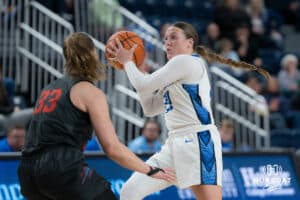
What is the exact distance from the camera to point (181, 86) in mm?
5562

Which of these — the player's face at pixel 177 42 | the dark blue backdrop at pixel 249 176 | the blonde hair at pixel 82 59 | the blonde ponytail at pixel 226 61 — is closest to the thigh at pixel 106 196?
the blonde hair at pixel 82 59

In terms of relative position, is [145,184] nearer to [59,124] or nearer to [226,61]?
[226,61]

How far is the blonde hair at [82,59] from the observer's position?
15.4 ft

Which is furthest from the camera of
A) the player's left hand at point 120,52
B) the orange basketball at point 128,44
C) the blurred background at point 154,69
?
the blurred background at point 154,69

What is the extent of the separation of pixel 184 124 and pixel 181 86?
27 cm

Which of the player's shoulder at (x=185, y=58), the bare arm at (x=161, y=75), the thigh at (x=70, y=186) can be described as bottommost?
the thigh at (x=70, y=186)

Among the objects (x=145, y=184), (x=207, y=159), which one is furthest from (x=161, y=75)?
(x=145, y=184)

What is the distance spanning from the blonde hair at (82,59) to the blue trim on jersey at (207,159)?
110cm

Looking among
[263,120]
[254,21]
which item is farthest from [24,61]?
[254,21]

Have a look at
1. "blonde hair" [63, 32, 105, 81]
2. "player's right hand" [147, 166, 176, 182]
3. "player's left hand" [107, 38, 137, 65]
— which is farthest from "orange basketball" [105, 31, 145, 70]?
"player's right hand" [147, 166, 176, 182]

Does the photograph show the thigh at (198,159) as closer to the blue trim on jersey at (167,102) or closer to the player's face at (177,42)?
the blue trim on jersey at (167,102)

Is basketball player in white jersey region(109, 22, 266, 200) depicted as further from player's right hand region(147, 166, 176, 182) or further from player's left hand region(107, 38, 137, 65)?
player's right hand region(147, 166, 176, 182)

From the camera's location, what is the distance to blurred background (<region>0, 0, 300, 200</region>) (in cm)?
809

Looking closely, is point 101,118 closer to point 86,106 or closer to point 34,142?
point 86,106
